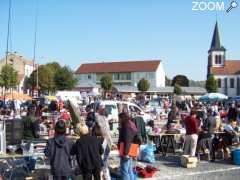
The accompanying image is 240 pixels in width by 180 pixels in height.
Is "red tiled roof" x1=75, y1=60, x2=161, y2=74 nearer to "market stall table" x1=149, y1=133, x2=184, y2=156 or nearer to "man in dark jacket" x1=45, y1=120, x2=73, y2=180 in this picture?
"market stall table" x1=149, y1=133, x2=184, y2=156

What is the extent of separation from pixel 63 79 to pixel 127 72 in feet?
151

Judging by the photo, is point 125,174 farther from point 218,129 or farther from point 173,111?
point 173,111

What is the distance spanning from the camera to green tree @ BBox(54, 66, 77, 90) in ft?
300

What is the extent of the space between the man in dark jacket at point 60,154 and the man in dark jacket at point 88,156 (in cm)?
31

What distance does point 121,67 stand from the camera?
448 feet

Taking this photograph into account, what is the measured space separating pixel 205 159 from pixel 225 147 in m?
0.78

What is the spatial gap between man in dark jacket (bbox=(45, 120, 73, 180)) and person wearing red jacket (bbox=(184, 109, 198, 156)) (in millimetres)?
6496

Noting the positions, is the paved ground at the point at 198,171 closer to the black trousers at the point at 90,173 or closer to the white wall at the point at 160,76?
the black trousers at the point at 90,173

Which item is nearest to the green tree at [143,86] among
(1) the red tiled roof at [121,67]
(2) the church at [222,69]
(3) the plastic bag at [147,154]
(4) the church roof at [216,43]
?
(1) the red tiled roof at [121,67]

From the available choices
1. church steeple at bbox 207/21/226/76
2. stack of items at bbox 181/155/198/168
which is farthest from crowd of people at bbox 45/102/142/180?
church steeple at bbox 207/21/226/76

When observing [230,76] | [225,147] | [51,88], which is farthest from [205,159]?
[230,76]

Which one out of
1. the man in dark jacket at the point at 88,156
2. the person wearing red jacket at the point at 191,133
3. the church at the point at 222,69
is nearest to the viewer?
→ the man in dark jacket at the point at 88,156

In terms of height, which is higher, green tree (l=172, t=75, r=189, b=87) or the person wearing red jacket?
green tree (l=172, t=75, r=189, b=87)

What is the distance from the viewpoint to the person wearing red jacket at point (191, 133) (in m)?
→ 13.4
